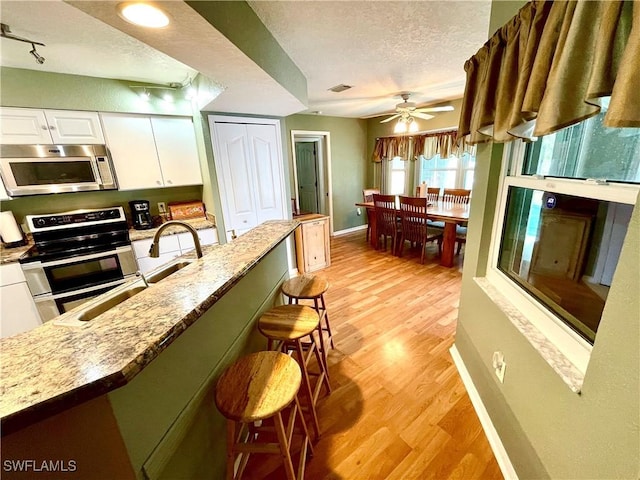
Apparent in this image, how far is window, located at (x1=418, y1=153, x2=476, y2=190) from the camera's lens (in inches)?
174

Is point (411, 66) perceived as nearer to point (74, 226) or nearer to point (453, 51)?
point (453, 51)

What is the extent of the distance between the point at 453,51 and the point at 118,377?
299 cm

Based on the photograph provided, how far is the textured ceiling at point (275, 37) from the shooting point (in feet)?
4.28

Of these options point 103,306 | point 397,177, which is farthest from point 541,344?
point 397,177

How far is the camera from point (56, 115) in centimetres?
224

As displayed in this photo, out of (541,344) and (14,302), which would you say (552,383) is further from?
(14,302)

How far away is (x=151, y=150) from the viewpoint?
266 cm

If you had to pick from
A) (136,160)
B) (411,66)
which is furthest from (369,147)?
(136,160)

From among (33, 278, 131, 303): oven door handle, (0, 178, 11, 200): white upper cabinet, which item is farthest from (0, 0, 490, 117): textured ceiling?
(33, 278, 131, 303): oven door handle

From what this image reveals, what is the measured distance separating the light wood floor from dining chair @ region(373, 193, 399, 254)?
4.24 ft

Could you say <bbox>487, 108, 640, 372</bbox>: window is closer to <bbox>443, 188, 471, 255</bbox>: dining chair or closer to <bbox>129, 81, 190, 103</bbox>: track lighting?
<bbox>443, 188, 471, 255</bbox>: dining chair

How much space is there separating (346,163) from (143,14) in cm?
466

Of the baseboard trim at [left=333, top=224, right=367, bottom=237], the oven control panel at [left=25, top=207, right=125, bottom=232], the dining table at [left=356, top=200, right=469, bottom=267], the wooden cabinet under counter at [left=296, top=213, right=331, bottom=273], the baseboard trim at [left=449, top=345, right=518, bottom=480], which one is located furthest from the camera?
the baseboard trim at [left=333, top=224, right=367, bottom=237]

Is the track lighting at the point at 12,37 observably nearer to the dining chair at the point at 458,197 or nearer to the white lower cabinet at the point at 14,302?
the white lower cabinet at the point at 14,302
